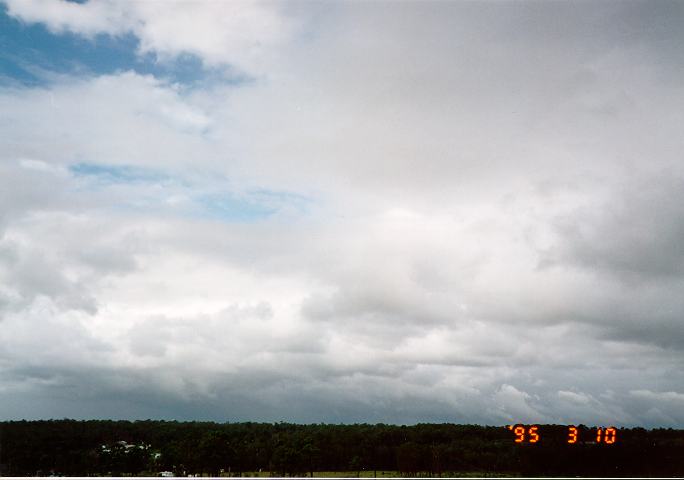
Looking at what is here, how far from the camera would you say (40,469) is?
13727mm

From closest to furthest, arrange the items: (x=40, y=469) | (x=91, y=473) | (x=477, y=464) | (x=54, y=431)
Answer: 1. (x=40, y=469)
2. (x=91, y=473)
3. (x=54, y=431)
4. (x=477, y=464)

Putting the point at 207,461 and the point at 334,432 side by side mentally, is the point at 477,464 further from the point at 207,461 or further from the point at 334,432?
the point at 207,461

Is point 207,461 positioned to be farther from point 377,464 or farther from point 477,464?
point 477,464

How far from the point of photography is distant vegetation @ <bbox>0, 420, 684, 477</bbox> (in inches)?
583

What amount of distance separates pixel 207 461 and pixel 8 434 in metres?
4.53

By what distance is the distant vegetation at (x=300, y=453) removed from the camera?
1480 centimetres

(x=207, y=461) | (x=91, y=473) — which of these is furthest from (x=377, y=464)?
(x=91, y=473)

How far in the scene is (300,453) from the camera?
17547mm

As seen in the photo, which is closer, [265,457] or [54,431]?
[54,431]

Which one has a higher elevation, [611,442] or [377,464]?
[611,442]

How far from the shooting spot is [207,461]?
16156 mm

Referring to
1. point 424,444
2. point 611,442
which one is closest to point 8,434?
point 424,444

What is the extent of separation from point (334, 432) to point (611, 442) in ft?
26.0

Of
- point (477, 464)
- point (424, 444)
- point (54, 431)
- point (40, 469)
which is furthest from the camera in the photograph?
point (424, 444)
